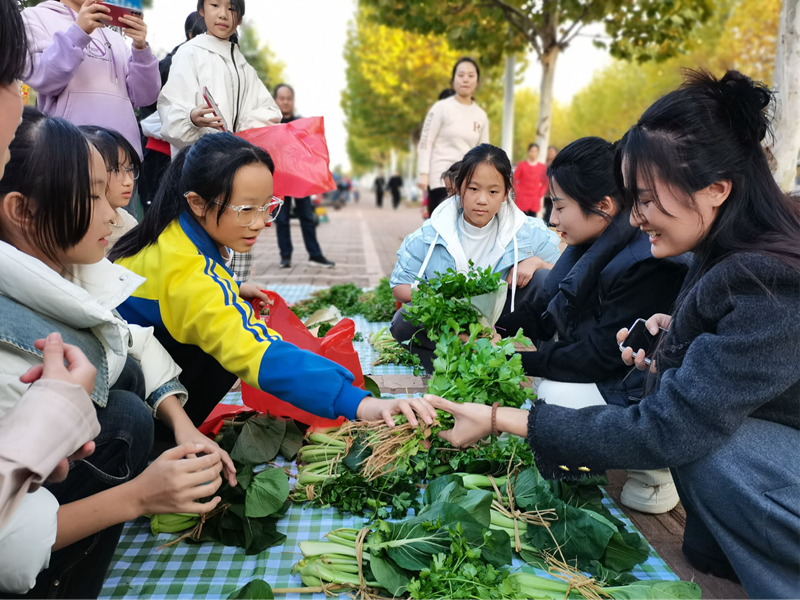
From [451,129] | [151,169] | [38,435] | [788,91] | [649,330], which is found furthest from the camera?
[451,129]

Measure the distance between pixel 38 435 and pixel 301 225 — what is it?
6.82 meters

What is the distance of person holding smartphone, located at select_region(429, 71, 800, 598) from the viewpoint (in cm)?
159

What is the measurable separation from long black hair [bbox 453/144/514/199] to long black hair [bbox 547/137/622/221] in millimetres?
871

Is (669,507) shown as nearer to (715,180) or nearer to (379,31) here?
(715,180)

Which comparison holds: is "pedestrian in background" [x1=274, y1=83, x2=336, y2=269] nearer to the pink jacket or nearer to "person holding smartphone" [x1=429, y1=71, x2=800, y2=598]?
"person holding smartphone" [x1=429, y1=71, x2=800, y2=598]

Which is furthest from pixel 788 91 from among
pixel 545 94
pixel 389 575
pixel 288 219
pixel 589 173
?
pixel 545 94

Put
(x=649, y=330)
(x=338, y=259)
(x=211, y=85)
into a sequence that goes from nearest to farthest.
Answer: (x=649, y=330), (x=211, y=85), (x=338, y=259)

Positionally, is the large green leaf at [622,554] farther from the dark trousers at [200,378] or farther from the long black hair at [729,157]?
the dark trousers at [200,378]

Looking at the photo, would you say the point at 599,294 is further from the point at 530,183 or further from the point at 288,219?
the point at 530,183

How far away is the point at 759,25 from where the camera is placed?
19375 millimetres

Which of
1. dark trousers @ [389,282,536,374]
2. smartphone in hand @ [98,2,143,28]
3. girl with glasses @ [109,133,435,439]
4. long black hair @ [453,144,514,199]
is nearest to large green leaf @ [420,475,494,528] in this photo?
girl with glasses @ [109,133,435,439]

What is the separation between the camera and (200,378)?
266cm

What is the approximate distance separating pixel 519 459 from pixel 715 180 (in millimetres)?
1328

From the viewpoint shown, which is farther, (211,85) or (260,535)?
(211,85)
